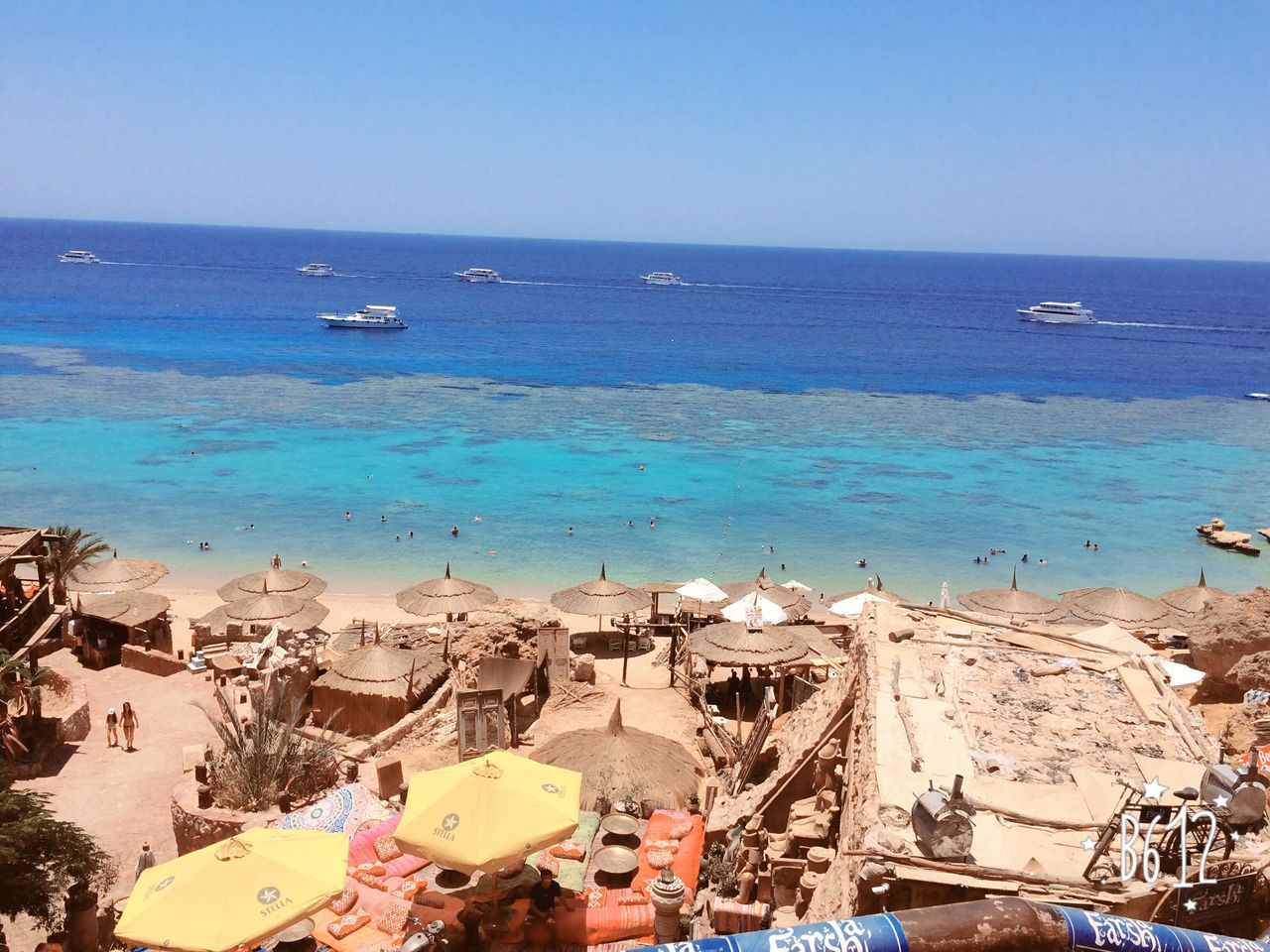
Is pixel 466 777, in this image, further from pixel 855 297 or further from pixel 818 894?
pixel 855 297

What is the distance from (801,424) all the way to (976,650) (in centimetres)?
4437

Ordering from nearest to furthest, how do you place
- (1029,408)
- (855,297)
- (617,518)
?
1. (617,518)
2. (1029,408)
3. (855,297)

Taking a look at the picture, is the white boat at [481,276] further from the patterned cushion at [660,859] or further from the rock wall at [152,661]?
the patterned cushion at [660,859]

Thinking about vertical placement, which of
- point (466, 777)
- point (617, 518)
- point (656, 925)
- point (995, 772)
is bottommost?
point (617, 518)

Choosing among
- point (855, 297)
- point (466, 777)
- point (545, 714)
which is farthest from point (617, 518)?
point (855, 297)

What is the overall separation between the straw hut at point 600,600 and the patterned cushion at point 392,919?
1054cm

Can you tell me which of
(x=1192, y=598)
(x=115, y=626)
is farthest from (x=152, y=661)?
(x=1192, y=598)

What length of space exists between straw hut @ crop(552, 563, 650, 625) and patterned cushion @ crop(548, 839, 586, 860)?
9.22 metres

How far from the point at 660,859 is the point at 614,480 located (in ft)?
100

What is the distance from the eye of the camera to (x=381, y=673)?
15938mm

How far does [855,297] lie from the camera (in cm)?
15175

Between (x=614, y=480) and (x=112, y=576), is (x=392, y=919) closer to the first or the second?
(x=112, y=576)

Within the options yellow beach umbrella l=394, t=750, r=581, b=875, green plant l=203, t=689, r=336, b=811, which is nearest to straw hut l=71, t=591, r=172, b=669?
green plant l=203, t=689, r=336, b=811

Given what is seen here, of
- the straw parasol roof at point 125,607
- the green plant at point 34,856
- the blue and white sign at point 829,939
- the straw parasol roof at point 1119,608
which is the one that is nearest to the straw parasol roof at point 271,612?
the straw parasol roof at point 125,607
